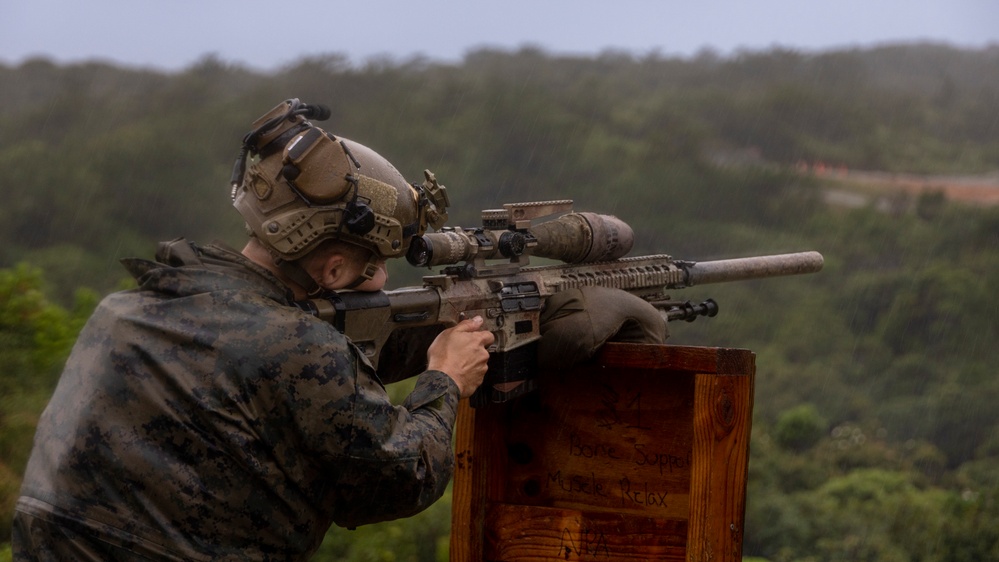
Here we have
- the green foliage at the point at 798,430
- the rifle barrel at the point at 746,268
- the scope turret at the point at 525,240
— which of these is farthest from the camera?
the green foliage at the point at 798,430

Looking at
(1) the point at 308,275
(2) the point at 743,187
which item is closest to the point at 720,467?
(1) the point at 308,275

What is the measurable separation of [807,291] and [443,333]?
36.5 ft

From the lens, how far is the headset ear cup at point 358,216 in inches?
117

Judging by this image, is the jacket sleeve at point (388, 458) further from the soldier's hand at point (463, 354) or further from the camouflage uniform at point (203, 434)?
the soldier's hand at point (463, 354)

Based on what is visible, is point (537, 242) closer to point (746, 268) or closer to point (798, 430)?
point (746, 268)

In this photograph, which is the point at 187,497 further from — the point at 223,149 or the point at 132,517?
the point at 223,149

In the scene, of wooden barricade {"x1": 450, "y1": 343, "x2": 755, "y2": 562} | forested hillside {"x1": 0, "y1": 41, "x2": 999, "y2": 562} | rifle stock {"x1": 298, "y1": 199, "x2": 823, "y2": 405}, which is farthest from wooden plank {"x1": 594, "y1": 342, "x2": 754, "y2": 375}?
forested hillside {"x1": 0, "y1": 41, "x2": 999, "y2": 562}

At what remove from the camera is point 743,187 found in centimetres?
1416

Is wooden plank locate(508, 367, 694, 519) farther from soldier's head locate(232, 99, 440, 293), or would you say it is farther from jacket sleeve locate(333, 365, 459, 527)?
soldier's head locate(232, 99, 440, 293)

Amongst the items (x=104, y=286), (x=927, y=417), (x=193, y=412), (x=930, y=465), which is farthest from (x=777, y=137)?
(x=193, y=412)

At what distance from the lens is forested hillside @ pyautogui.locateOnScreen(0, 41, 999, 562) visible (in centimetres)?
1093

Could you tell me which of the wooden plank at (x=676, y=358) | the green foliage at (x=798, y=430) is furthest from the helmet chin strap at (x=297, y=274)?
the green foliage at (x=798, y=430)

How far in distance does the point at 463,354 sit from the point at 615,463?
66 centimetres

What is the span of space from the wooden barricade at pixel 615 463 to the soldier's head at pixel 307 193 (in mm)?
958
